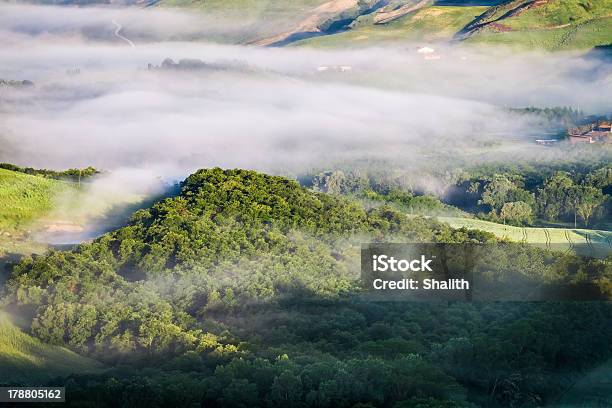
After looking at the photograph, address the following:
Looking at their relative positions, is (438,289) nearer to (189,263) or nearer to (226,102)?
(189,263)

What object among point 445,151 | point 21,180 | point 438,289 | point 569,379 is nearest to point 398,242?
point 438,289

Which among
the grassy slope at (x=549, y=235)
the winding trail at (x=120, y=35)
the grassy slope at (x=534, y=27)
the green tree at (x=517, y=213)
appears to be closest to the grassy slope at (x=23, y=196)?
the grassy slope at (x=549, y=235)

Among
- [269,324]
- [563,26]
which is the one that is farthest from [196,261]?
[563,26]

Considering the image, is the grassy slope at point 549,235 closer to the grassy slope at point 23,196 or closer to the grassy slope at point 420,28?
the grassy slope at point 23,196

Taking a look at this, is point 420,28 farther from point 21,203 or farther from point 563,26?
point 21,203

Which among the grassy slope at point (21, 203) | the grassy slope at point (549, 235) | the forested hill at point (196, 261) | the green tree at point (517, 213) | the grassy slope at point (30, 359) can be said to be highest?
the grassy slope at point (21, 203)

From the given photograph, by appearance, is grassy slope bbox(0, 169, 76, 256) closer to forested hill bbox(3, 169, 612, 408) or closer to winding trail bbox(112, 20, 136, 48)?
forested hill bbox(3, 169, 612, 408)
